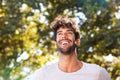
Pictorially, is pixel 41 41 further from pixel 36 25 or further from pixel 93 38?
pixel 93 38

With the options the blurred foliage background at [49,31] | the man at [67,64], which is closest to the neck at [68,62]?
the man at [67,64]

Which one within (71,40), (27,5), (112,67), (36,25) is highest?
(71,40)

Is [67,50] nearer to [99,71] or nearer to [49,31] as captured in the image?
[99,71]

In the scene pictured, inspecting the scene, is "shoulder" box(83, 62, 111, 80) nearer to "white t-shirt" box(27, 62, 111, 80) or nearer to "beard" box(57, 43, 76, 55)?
"white t-shirt" box(27, 62, 111, 80)

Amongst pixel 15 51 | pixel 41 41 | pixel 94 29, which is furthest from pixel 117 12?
pixel 15 51

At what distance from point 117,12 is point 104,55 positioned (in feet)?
2.85

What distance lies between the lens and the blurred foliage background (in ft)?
21.2

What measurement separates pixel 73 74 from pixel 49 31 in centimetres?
467

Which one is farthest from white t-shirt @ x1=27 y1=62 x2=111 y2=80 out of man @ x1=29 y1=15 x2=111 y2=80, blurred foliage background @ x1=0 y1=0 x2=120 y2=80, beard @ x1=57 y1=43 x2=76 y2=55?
blurred foliage background @ x1=0 y1=0 x2=120 y2=80

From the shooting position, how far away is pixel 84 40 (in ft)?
21.1

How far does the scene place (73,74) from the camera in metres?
1.96

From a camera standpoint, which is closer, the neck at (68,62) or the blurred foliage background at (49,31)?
the neck at (68,62)

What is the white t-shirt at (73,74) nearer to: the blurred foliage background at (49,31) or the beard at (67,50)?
the beard at (67,50)

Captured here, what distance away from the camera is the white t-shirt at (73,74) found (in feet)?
6.39
